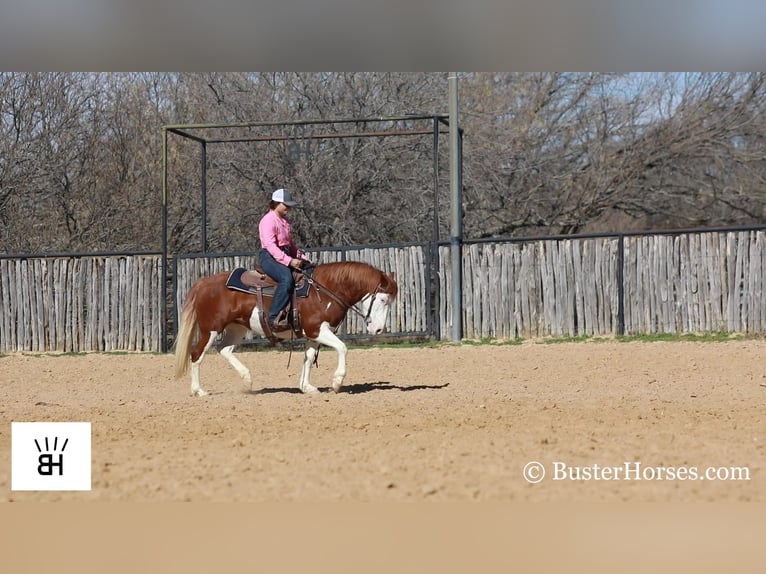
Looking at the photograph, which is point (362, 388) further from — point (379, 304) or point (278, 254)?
point (278, 254)

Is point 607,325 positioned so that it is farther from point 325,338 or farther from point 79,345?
point 79,345

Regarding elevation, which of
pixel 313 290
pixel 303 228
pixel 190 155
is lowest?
pixel 313 290

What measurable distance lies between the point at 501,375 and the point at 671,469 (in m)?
6.84

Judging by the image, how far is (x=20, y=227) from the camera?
75.2ft

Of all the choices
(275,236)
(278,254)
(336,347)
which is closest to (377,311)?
(336,347)

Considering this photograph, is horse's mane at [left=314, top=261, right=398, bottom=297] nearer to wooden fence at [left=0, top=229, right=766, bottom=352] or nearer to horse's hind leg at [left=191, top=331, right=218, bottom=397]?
horse's hind leg at [left=191, top=331, right=218, bottom=397]

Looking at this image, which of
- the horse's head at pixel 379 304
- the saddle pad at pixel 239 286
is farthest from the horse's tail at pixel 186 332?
the horse's head at pixel 379 304

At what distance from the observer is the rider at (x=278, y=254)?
11594mm

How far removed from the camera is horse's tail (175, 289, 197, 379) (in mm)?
12323

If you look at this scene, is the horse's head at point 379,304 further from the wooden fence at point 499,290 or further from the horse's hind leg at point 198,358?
the wooden fence at point 499,290

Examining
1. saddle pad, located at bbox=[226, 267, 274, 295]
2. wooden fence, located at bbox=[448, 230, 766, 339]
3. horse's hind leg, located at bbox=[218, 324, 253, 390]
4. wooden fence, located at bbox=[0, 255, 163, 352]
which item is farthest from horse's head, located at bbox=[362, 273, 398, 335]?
wooden fence, located at bbox=[0, 255, 163, 352]

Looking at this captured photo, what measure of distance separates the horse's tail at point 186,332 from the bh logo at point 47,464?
5.38 m

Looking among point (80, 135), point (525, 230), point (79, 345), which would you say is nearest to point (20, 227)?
point (80, 135)

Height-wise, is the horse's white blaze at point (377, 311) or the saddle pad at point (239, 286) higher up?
the saddle pad at point (239, 286)
